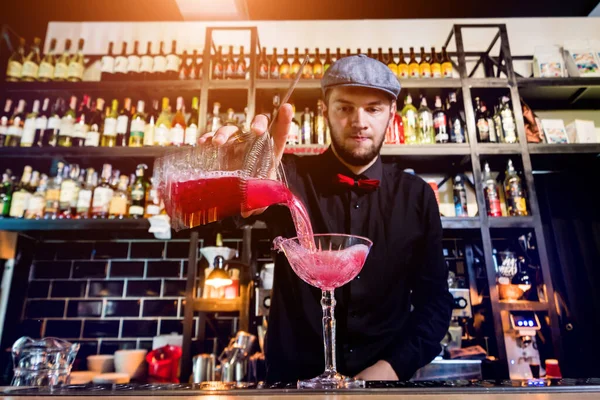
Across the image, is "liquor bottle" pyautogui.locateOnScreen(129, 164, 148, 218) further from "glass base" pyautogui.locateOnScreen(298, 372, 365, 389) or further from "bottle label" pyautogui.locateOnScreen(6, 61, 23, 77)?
"glass base" pyautogui.locateOnScreen(298, 372, 365, 389)

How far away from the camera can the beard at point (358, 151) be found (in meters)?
1.63

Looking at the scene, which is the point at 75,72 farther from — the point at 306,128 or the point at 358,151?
the point at 358,151

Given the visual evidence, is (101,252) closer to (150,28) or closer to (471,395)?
(150,28)

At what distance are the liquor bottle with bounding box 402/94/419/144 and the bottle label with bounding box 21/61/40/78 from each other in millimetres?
2511

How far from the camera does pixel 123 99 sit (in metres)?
3.04

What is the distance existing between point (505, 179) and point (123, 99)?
2675mm

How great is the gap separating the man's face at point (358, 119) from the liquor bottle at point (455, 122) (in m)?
1.30

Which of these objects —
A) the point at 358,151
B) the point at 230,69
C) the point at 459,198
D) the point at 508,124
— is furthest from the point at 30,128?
the point at 508,124

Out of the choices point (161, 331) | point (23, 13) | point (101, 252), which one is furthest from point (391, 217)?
point (23, 13)

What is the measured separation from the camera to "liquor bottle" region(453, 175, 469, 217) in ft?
8.93

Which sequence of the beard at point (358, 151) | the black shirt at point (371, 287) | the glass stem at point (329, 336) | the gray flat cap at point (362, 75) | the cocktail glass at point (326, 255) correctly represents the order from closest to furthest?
the glass stem at point (329, 336)
the cocktail glass at point (326, 255)
the black shirt at point (371, 287)
the gray flat cap at point (362, 75)
the beard at point (358, 151)

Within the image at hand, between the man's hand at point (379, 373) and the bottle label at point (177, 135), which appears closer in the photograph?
the man's hand at point (379, 373)

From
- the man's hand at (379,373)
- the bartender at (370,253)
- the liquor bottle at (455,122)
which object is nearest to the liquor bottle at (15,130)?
the bartender at (370,253)

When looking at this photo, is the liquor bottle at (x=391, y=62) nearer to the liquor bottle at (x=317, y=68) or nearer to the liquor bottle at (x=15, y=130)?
the liquor bottle at (x=317, y=68)
